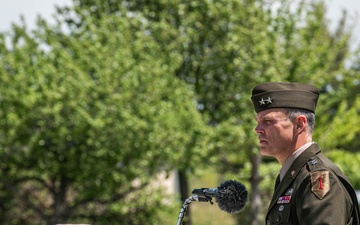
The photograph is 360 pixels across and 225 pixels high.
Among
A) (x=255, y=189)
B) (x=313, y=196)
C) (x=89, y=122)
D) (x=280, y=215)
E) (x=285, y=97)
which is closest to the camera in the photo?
(x=313, y=196)

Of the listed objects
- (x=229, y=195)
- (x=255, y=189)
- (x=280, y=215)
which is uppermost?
(x=255, y=189)

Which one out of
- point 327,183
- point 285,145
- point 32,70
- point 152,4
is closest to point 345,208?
point 327,183

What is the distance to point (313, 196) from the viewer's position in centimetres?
350

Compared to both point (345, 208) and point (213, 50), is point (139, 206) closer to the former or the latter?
point (213, 50)

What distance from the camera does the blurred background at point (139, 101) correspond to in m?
16.7

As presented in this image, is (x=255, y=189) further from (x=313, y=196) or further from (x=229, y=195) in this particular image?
(x=313, y=196)

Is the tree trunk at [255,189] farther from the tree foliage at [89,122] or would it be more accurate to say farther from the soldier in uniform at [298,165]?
the soldier in uniform at [298,165]

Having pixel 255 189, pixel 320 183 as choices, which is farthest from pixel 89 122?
pixel 320 183

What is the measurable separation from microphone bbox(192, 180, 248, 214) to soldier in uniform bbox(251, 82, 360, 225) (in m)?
0.16

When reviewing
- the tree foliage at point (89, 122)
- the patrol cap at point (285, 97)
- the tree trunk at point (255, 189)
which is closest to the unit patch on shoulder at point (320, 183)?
the patrol cap at point (285, 97)

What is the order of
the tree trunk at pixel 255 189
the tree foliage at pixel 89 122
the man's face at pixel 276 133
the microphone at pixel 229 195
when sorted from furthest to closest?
the tree trunk at pixel 255 189 → the tree foliage at pixel 89 122 → the microphone at pixel 229 195 → the man's face at pixel 276 133

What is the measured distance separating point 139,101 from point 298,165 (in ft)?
43.0

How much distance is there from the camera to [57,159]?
698 inches

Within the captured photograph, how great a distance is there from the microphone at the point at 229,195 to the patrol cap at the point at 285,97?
0.38m
